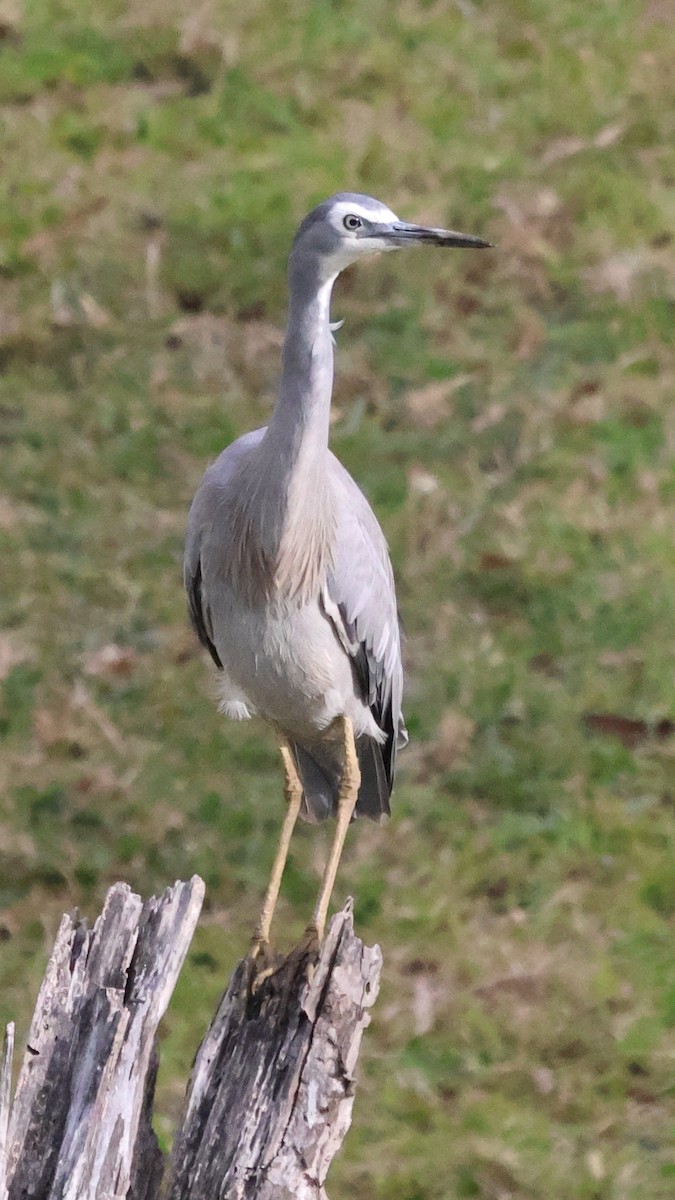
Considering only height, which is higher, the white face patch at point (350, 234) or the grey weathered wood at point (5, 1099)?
the white face patch at point (350, 234)

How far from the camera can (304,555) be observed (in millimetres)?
5012

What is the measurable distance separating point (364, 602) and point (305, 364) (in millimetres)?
944

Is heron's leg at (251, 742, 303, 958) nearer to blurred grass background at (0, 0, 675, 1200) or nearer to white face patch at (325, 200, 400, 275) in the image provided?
blurred grass background at (0, 0, 675, 1200)

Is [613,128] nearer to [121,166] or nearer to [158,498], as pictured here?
[121,166]

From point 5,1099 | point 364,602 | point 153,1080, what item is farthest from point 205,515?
point 5,1099

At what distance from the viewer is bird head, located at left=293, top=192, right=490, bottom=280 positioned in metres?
4.48

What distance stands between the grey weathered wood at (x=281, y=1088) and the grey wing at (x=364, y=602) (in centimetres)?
120

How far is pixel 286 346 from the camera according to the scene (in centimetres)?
462

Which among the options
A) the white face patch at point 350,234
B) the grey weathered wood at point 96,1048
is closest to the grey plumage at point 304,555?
the white face patch at point 350,234

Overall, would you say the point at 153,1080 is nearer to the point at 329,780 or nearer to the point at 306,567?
the point at 306,567

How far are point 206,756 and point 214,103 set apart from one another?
15.1 ft

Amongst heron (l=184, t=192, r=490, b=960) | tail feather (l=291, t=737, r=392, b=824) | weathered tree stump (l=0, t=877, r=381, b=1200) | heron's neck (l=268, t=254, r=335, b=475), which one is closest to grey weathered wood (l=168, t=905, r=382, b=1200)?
weathered tree stump (l=0, t=877, r=381, b=1200)

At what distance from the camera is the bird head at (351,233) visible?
4.48m

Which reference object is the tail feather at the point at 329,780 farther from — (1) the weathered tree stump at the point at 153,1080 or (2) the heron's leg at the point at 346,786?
(1) the weathered tree stump at the point at 153,1080
